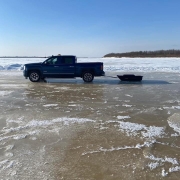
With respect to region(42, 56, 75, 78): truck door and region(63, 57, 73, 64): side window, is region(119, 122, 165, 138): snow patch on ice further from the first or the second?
region(63, 57, 73, 64): side window

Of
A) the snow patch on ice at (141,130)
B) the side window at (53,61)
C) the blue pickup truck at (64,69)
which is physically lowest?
the snow patch on ice at (141,130)

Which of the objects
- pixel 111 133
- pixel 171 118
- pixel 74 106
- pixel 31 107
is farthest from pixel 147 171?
pixel 31 107

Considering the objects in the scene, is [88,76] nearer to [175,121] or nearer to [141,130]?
[175,121]

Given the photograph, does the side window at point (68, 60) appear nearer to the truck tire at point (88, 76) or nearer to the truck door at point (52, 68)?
the truck door at point (52, 68)

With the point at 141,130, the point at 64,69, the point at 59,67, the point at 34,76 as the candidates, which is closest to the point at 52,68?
the point at 59,67

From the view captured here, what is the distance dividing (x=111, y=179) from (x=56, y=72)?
11.7 m

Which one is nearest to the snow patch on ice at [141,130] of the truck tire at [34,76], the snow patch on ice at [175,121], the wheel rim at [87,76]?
the snow patch on ice at [175,121]

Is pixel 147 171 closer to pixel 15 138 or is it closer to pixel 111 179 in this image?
pixel 111 179

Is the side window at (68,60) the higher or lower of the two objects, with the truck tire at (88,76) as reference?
higher

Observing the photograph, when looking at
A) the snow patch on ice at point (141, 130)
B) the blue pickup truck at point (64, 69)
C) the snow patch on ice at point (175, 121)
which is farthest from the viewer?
the blue pickup truck at point (64, 69)

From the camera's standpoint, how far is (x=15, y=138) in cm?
458

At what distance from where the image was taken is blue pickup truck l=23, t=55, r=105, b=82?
46.8ft

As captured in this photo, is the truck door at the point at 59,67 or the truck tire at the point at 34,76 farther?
the truck tire at the point at 34,76

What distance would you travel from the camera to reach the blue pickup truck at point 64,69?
46.8ft
